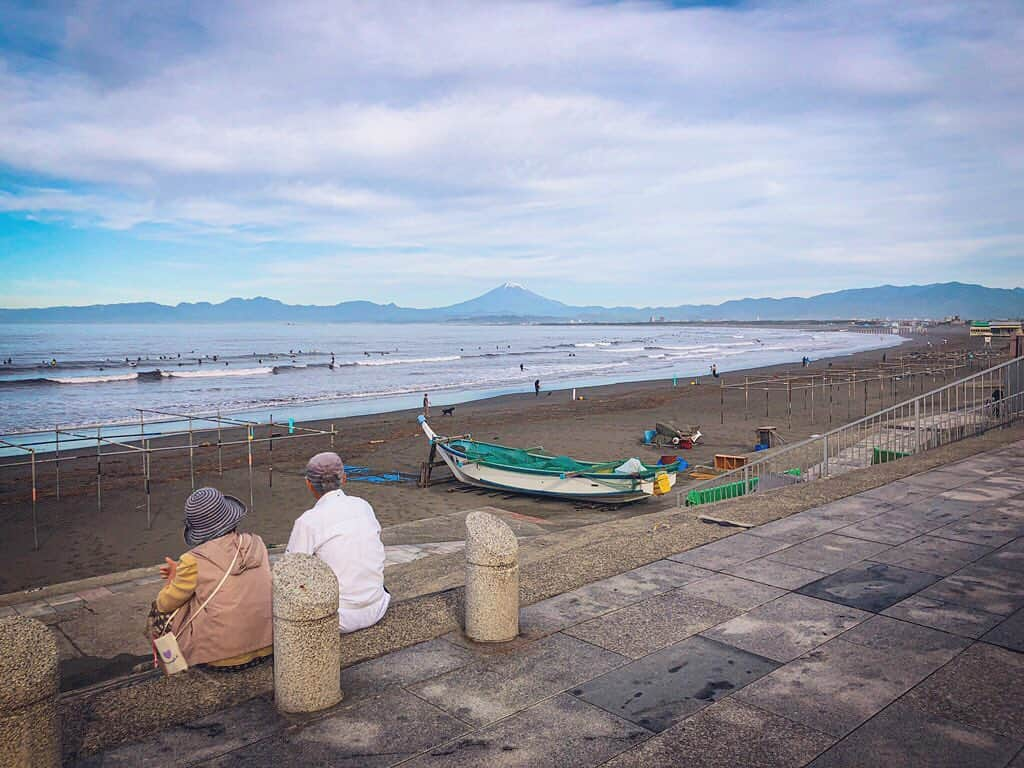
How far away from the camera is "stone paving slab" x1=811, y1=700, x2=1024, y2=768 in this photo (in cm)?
395

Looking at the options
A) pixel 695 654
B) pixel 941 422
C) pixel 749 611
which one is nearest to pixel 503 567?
pixel 695 654

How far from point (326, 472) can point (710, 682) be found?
314cm

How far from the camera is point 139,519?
706 inches

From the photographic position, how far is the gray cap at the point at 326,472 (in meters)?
5.74

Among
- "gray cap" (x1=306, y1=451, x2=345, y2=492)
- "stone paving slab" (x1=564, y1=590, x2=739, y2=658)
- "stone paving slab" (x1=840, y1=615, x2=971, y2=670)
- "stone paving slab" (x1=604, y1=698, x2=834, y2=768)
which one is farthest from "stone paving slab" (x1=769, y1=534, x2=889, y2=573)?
"gray cap" (x1=306, y1=451, x2=345, y2=492)

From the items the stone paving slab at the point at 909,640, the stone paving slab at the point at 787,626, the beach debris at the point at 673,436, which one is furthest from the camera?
the beach debris at the point at 673,436

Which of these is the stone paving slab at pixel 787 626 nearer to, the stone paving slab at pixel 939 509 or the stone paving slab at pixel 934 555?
the stone paving slab at pixel 934 555

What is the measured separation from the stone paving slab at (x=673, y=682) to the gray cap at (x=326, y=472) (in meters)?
2.36

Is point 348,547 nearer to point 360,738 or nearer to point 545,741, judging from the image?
point 360,738

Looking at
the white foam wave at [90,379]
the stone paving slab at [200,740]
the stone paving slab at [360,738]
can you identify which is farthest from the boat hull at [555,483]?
the white foam wave at [90,379]

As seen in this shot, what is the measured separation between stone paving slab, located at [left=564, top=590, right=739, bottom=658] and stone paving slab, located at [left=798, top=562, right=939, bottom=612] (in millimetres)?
1004

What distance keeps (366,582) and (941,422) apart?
15.0 metres

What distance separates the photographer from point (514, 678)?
508cm

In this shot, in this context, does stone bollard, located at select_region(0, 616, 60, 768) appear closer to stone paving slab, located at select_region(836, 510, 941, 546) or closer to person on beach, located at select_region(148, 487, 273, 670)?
person on beach, located at select_region(148, 487, 273, 670)
